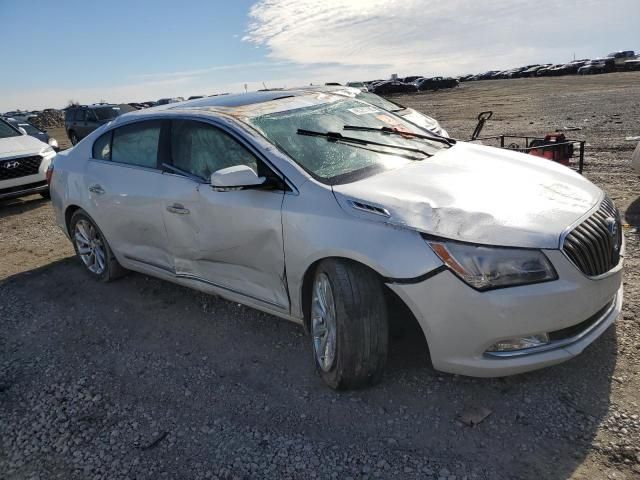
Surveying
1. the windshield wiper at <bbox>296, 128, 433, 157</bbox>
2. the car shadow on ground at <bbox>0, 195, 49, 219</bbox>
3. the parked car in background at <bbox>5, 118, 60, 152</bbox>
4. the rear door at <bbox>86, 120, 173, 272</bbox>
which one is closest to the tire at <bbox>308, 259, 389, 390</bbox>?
the windshield wiper at <bbox>296, 128, 433, 157</bbox>

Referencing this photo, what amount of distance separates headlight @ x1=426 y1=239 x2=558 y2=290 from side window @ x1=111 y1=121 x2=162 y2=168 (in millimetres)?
2578

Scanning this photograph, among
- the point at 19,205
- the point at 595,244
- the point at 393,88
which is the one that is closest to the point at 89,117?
the point at 19,205

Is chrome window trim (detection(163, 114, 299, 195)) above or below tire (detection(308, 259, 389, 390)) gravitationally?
above

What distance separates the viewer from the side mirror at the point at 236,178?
3102mm

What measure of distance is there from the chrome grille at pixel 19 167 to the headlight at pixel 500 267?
8567 millimetres

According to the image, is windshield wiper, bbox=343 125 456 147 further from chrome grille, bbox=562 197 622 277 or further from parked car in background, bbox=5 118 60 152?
parked car in background, bbox=5 118 60 152

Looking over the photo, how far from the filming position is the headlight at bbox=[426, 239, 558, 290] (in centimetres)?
250

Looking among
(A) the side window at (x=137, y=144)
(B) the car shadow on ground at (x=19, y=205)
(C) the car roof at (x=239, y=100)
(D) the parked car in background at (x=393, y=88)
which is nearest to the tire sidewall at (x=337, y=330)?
(C) the car roof at (x=239, y=100)

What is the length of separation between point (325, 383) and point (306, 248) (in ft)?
2.63

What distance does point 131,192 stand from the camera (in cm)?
418

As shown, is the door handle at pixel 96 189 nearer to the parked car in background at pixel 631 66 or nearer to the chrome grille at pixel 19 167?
the chrome grille at pixel 19 167

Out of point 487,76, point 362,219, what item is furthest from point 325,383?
point 487,76

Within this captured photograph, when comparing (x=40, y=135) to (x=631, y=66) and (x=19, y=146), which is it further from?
(x=631, y=66)

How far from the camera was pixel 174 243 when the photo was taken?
12.8ft
